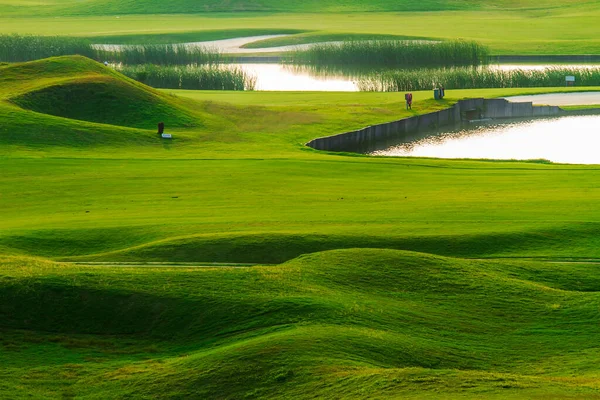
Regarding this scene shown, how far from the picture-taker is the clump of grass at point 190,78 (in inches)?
2383

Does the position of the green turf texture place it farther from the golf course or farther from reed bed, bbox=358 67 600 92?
the golf course

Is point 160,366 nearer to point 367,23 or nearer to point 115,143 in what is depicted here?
point 115,143

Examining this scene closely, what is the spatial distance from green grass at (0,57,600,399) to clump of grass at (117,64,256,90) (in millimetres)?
30740

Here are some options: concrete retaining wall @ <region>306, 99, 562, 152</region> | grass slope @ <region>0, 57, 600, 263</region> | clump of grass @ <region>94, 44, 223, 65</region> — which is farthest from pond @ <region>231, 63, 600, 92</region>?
grass slope @ <region>0, 57, 600, 263</region>

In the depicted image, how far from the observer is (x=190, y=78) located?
2410 inches

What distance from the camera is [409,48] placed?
233ft

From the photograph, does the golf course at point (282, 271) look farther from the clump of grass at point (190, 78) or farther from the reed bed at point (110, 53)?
the reed bed at point (110, 53)

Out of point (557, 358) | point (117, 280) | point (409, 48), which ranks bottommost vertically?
point (557, 358)

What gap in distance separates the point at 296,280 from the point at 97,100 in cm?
2852

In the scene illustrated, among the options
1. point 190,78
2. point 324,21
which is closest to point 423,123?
point 190,78

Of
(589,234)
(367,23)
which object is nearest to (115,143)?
(589,234)

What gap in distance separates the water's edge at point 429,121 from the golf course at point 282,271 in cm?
537

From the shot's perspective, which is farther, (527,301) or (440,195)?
(440,195)

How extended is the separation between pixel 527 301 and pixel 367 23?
9994 centimetres
